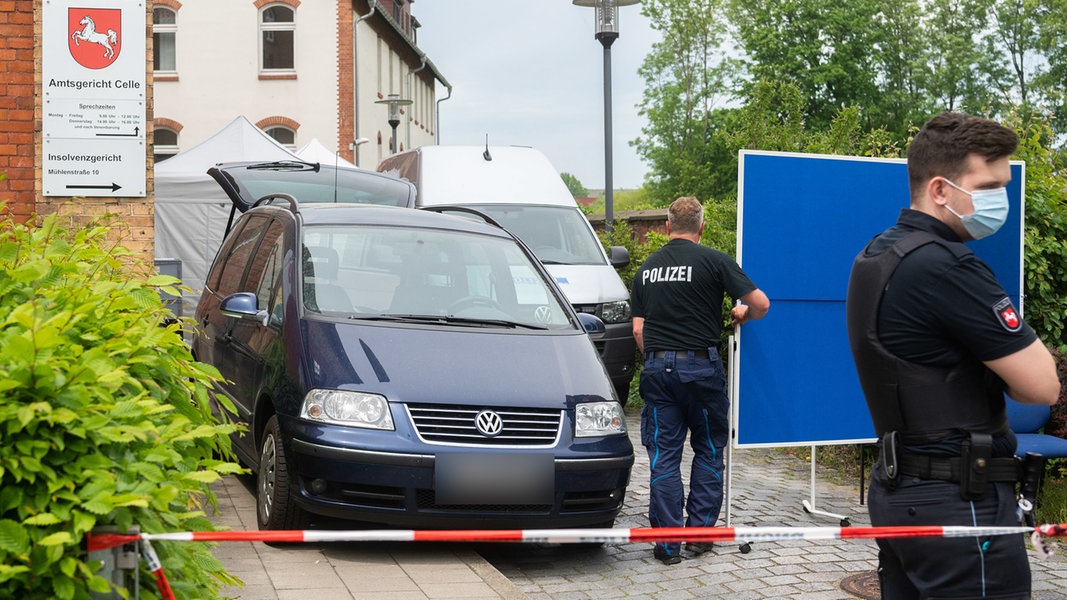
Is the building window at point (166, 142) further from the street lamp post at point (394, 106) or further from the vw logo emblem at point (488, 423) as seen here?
the vw logo emblem at point (488, 423)

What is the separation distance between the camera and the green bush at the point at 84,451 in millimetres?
2285

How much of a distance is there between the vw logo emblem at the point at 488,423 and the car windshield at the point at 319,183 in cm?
603

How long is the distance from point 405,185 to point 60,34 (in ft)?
14.0

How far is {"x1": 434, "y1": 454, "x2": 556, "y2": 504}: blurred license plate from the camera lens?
5660 millimetres

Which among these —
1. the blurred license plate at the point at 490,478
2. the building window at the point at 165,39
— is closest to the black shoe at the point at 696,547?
the blurred license plate at the point at 490,478

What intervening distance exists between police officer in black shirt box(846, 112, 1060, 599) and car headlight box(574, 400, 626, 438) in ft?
9.15

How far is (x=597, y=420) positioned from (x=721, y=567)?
993 mm

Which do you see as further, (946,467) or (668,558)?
(668,558)

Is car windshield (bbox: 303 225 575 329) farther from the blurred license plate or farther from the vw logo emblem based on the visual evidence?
the blurred license plate

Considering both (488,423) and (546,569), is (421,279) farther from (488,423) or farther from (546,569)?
(546,569)

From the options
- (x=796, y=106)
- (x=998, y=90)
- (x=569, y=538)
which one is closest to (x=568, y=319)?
(x=569, y=538)

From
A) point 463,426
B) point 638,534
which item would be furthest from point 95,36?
point 638,534

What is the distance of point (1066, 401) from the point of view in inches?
298

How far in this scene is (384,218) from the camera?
7.34m
